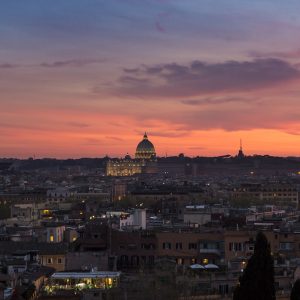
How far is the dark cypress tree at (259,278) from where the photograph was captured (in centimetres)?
1991

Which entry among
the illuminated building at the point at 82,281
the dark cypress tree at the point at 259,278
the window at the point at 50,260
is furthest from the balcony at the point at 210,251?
the dark cypress tree at the point at 259,278

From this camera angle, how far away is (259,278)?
20031 millimetres

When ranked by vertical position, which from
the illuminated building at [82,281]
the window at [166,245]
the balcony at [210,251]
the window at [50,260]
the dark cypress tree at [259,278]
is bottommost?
the illuminated building at [82,281]

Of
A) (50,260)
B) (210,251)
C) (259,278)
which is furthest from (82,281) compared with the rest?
(259,278)

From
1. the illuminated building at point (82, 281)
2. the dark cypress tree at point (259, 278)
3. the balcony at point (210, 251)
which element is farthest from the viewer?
the balcony at point (210, 251)

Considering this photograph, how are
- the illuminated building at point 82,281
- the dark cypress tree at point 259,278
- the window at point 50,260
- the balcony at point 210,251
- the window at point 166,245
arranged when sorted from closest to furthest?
the dark cypress tree at point 259,278, the illuminated building at point 82,281, the window at point 50,260, the balcony at point 210,251, the window at point 166,245

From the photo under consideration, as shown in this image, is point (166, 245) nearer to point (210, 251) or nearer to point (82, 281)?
point (210, 251)

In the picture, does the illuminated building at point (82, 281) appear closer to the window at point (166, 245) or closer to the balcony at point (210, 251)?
the balcony at point (210, 251)

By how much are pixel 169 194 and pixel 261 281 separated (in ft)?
244

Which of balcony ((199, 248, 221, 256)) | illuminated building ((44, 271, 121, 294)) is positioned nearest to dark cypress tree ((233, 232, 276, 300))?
illuminated building ((44, 271, 121, 294))

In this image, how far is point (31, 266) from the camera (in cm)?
3325

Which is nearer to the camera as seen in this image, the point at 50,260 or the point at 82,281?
the point at 82,281

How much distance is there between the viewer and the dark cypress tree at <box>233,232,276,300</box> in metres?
19.9

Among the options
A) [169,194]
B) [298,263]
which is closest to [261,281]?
[298,263]
